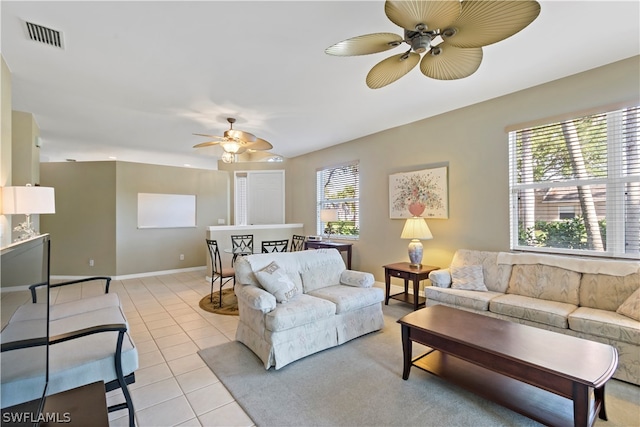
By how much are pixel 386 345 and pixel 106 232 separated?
5.97 m

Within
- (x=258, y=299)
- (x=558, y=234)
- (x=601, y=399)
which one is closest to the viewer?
(x=601, y=399)

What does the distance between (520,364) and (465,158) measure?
9.56 ft

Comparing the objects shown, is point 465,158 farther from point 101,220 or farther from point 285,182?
point 101,220

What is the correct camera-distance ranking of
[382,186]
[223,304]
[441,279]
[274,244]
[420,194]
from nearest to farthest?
1. [441,279]
2. [223,304]
3. [420,194]
4. [382,186]
5. [274,244]

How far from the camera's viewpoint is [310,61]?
2.82 metres

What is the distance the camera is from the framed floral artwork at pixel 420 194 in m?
4.29

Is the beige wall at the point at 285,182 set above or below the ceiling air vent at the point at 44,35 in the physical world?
below

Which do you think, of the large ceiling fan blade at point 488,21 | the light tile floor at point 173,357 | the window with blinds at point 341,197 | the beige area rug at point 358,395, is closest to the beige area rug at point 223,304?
the light tile floor at point 173,357

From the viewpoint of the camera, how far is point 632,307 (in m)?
2.45

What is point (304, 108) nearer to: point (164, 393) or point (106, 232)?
point (164, 393)

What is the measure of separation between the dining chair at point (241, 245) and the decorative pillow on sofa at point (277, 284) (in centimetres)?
205

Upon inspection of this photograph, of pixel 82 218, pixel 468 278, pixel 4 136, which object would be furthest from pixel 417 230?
pixel 82 218

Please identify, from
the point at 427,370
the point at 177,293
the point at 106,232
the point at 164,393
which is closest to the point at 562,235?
the point at 427,370

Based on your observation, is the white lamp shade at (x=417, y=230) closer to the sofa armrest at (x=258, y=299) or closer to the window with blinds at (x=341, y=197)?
the window with blinds at (x=341, y=197)
